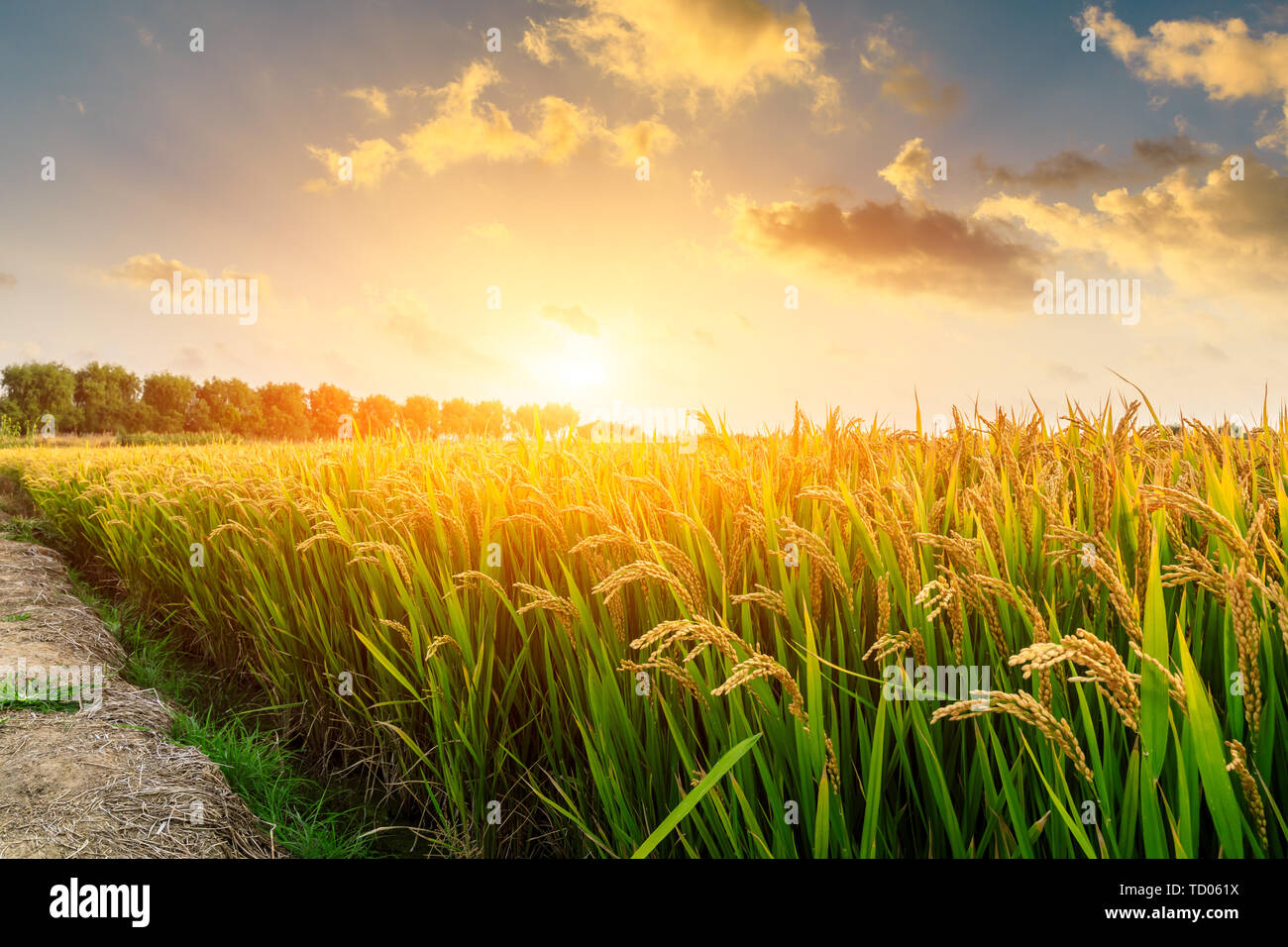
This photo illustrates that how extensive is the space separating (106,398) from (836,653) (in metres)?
76.5

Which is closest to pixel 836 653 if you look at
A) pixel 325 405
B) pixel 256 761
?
pixel 256 761

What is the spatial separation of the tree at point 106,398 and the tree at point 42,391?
37.3 inches

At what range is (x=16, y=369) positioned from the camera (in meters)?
56.9

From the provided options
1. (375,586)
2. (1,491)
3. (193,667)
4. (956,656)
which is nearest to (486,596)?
(375,586)

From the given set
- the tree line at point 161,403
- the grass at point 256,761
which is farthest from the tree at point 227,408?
the grass at point 256,761

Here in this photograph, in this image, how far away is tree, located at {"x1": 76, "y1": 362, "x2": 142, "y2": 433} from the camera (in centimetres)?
5878

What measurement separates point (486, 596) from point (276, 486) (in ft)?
8.71

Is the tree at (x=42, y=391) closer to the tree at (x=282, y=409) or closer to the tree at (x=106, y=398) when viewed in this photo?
the tree at (x=106, y=398)

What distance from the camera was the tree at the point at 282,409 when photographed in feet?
202

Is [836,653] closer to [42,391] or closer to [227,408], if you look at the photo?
[227,408]

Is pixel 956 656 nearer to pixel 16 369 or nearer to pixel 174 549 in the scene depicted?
pixel 174 549

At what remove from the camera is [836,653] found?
6.28ft

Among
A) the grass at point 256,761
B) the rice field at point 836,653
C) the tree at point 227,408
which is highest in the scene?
the tree at point 227,408

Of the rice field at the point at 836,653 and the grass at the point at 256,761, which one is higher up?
the rice field at the point at 836,653
